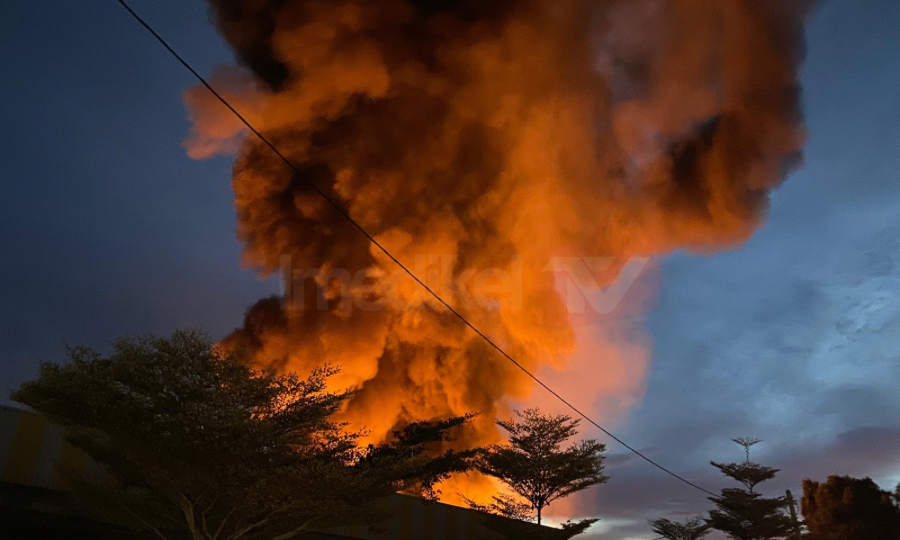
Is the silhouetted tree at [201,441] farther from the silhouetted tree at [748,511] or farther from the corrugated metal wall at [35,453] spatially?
the silhouetted tree at [748,511]

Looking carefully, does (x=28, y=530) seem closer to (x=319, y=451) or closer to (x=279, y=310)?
(x=319, y=451)

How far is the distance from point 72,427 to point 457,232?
27.4m

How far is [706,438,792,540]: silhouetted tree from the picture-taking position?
40875 millimetres

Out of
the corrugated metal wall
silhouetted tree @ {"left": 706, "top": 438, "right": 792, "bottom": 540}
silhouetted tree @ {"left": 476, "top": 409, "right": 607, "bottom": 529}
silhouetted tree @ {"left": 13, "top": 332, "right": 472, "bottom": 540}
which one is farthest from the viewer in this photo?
silhouetted tree @ {"left": 706, "top": 438, "right": 792, "bottom": 540}

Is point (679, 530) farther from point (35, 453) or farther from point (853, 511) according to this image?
point (35, 453)

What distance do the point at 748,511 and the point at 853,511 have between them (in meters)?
15.1

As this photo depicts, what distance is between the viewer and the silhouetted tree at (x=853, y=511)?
4734cm

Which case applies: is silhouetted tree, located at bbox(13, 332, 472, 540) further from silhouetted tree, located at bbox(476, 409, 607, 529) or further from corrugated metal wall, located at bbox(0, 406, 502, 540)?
silhouetted tree, located at bbox(476, 409, 607, 529)

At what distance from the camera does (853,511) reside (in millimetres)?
48938

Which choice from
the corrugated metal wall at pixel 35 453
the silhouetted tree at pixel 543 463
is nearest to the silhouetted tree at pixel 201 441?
the corrugated metal wall at pixel 35 453

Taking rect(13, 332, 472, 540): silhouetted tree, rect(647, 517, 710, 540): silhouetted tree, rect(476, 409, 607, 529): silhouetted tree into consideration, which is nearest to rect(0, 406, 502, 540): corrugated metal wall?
rect(13, 332, 472, 540): silhouetted tree

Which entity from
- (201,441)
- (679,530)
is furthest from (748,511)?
(201,441)

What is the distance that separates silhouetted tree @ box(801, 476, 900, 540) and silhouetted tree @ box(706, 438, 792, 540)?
299 inches

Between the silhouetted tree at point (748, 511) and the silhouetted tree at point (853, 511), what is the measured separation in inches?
299
